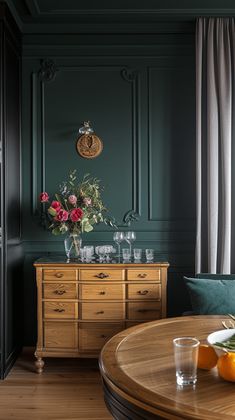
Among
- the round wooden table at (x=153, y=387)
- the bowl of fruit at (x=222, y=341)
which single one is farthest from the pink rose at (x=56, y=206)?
the bowl of fruit at (x=222, y=341)

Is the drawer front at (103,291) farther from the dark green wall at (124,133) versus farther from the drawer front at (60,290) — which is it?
the dark green wall at (124,133)

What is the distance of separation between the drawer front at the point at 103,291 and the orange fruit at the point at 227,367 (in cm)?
204

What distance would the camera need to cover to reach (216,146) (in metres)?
3.67

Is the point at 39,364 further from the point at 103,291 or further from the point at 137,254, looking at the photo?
the point at 137,254

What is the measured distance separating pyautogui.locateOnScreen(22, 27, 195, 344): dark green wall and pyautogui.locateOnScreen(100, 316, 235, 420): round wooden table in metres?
2.15

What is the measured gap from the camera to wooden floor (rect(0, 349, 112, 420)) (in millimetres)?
2770

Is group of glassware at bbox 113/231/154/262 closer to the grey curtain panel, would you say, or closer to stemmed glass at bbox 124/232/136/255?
stemmed glass at bbox 124/232/136/255

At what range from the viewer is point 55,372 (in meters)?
3.45

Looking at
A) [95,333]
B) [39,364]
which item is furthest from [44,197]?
[39,364]

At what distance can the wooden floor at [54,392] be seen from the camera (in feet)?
9.09

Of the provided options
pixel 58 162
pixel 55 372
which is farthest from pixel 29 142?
pixel 55 372

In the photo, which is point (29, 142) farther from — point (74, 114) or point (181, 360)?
point (181, 360)

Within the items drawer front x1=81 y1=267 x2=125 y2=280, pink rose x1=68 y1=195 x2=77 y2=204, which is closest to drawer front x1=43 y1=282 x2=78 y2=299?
drawer front x1=81 y1=267 x2=125 y2=280

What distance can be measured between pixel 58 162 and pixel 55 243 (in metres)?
0.69
